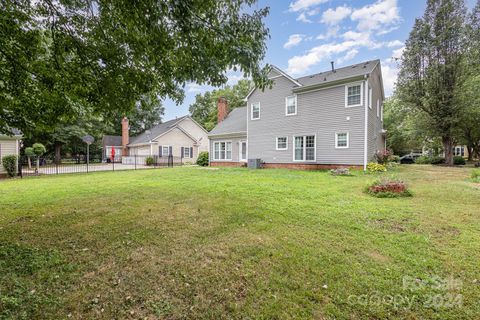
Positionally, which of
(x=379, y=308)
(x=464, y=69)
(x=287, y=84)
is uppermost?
(x=464, y=69)

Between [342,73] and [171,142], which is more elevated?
[342,73]

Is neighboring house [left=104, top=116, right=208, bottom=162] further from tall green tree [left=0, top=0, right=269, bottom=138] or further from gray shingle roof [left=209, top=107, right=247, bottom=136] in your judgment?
tall green tree [left=0, top=0, right=269, bottom=138]

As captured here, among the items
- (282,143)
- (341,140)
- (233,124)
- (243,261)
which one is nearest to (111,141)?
(233,124)

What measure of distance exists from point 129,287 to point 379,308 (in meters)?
2.63

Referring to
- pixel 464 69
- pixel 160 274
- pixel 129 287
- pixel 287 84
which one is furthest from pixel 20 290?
pixel 464 69

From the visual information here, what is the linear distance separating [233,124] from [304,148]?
24.9 ft

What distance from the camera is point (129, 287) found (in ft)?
8.27

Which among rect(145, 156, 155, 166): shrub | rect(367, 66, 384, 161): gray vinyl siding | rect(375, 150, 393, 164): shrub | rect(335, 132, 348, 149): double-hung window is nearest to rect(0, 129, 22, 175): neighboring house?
rect(145, 156, 155, 166): shrub

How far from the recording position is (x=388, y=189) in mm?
6711

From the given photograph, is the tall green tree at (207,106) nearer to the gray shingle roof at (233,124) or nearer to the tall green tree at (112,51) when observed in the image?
the gray shingle roof at (233,124)

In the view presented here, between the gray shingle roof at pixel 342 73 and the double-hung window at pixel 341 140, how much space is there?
3257 mm

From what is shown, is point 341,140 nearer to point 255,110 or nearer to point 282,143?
point 282,143

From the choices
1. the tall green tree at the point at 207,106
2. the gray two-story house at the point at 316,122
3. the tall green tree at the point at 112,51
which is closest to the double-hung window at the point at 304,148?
the gray two-story house at the point at 316,122

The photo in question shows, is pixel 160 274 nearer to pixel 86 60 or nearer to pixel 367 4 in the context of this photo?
pixel 86 60
